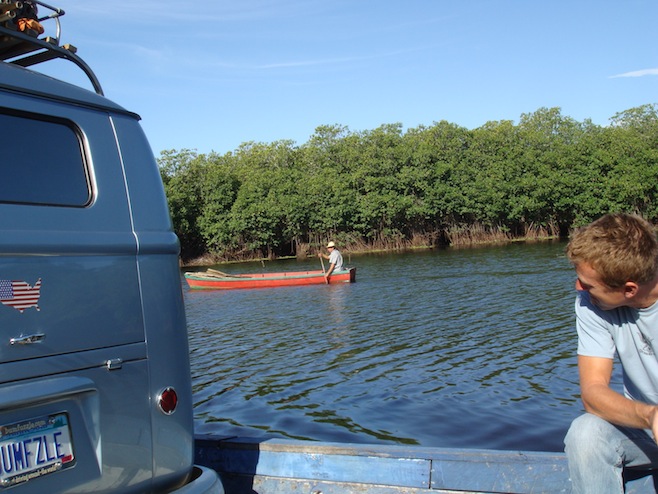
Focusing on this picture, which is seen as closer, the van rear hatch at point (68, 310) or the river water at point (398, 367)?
Answer: the van rear hatch at point (68, 310)

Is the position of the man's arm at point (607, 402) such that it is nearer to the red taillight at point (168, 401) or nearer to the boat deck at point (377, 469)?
the boat deck at point (377, 469)

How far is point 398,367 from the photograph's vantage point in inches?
443

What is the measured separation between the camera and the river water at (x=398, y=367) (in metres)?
8.17

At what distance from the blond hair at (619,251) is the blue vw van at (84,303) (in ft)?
6.29

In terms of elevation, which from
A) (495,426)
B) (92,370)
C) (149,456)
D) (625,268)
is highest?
(625,268)

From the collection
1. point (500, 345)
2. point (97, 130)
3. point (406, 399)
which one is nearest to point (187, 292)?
point (500, 345)

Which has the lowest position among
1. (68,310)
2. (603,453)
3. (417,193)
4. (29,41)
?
(603,453)

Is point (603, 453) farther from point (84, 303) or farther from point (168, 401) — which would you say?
point (84, 303)

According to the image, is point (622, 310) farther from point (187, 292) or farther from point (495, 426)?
point (187, 292)

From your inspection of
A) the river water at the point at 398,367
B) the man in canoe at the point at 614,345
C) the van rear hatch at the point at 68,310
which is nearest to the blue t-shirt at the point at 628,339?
the man in canoe at the point at 614,345

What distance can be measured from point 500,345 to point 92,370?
1090cm

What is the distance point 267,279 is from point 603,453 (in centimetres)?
2516

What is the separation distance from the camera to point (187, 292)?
98.0ft

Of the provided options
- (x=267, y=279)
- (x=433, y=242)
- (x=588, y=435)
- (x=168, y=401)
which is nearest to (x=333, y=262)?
(x=267, y=279)
